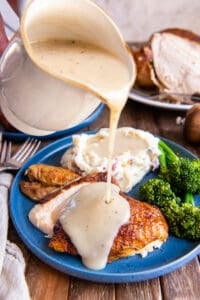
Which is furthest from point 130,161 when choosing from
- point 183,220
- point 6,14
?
point 6,14

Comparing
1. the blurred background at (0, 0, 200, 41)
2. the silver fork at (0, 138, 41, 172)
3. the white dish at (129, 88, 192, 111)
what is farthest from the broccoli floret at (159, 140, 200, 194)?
the blurred background at (0, 0, 200, 41)

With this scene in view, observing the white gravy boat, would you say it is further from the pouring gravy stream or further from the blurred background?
the blurred background

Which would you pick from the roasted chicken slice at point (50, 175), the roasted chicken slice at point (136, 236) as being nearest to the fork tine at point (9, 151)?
the roasted chicken slice at point (50, 175)

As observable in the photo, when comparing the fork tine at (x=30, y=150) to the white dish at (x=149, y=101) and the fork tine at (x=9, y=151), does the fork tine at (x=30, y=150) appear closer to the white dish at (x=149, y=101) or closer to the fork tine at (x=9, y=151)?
the fork tine at (x=9, y=151)

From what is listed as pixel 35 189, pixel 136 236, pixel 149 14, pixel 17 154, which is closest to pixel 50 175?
pixel 35 189

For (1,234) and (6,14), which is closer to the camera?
(1,234)

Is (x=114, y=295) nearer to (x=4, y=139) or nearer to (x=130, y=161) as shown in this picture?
(x=130, y=161)
